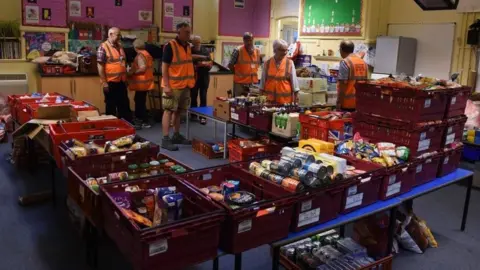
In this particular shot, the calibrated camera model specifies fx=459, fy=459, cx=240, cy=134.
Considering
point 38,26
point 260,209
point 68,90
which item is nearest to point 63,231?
point 260,209

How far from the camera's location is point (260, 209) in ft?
7.14

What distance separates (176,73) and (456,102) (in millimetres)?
3442

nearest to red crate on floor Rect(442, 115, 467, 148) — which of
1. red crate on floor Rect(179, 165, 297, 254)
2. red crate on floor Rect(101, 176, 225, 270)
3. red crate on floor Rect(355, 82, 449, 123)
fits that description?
red crate on floor Rect(355, 82, 449, 123)

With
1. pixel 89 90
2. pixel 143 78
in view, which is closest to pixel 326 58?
pixel 143 78

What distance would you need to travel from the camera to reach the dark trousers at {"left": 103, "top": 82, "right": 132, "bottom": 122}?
23.2 feet

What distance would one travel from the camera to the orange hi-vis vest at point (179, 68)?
18.9 feet

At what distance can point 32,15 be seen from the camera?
7.79m

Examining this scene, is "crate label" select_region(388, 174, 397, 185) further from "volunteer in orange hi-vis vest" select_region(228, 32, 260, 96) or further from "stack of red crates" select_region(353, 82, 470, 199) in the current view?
"volunteer in orange hi-vis vest" select_region(228, 32, 260, 96)

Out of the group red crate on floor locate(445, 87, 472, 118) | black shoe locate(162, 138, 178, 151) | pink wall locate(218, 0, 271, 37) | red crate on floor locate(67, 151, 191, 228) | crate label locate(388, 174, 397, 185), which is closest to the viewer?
red crate on floor locate(67, 151, 191, 228)

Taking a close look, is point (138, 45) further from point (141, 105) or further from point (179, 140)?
point (179, 140)

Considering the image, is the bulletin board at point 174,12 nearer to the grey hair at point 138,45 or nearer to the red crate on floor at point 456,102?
the grey hair at point 138,45

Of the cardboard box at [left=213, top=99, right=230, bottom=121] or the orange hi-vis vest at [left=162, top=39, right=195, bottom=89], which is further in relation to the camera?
the orange hi-vis vest at [left=162, top=39, right=195, bottom=89]

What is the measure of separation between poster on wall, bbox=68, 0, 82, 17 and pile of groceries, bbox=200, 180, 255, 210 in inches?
266

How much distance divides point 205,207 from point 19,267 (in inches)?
66.0
